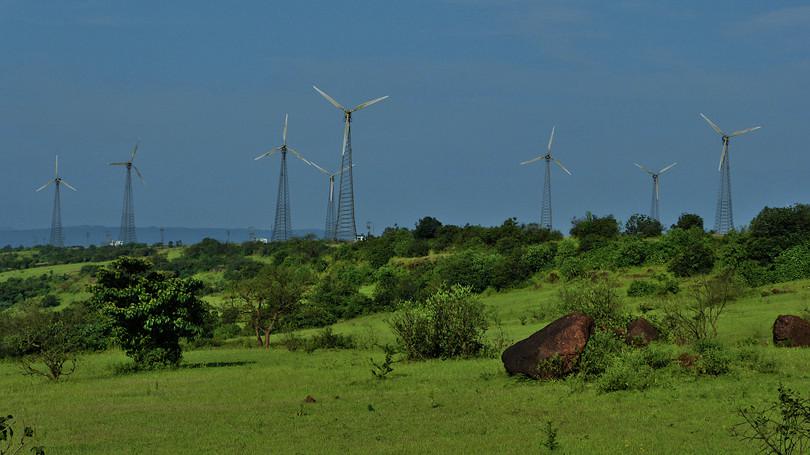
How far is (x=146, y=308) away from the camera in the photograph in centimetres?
3838

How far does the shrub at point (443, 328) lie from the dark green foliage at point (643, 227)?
54.1 m

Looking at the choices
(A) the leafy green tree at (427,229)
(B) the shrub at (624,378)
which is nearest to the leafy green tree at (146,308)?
(B) the shrub at (624,378)

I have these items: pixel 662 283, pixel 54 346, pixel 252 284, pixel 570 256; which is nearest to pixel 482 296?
pixel 570 256

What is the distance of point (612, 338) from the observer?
102 ft

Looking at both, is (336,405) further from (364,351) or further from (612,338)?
(364,351)

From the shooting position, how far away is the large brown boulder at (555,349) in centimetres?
2997

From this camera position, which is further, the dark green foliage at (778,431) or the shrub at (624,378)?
the shrub at (624,378)

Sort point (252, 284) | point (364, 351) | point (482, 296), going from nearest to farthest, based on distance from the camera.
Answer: point (364, 351), point (252, 284), point (482, 296)

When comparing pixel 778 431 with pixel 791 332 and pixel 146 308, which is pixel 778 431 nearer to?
pixel 791 332

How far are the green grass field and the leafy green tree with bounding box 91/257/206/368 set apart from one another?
1.67m

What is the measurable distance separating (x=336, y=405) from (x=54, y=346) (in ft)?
62.6

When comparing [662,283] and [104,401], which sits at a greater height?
[662,283]

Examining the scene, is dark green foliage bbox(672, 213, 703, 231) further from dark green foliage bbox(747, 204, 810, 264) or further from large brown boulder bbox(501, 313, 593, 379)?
large brown boulder bbox(501, 313, 593, 379)

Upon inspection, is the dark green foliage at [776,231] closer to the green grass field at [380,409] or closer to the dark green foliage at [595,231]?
the dark green foliage at [595,231]
